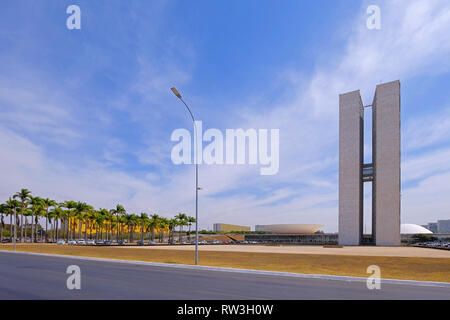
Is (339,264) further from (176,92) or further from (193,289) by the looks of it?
(176,92)

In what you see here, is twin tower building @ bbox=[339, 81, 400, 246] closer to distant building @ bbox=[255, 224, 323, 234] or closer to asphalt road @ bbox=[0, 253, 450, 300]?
distant building @ bbox=[255, 224, 323, 234]

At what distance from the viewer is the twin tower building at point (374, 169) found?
276 ft

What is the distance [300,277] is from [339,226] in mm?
79013

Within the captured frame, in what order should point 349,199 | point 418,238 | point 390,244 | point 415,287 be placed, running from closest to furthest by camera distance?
point 415,287, point 390,244, point 349,199, point 418,238

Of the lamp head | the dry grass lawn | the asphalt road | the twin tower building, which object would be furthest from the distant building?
the asphalt road

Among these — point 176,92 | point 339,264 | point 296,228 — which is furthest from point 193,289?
point 296,228

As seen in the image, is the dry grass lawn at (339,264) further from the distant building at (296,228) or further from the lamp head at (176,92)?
the distant building at (296,228)

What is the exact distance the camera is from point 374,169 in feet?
299

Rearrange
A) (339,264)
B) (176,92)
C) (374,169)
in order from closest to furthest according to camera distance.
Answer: (176,92) → (339,264) → (374,169)
